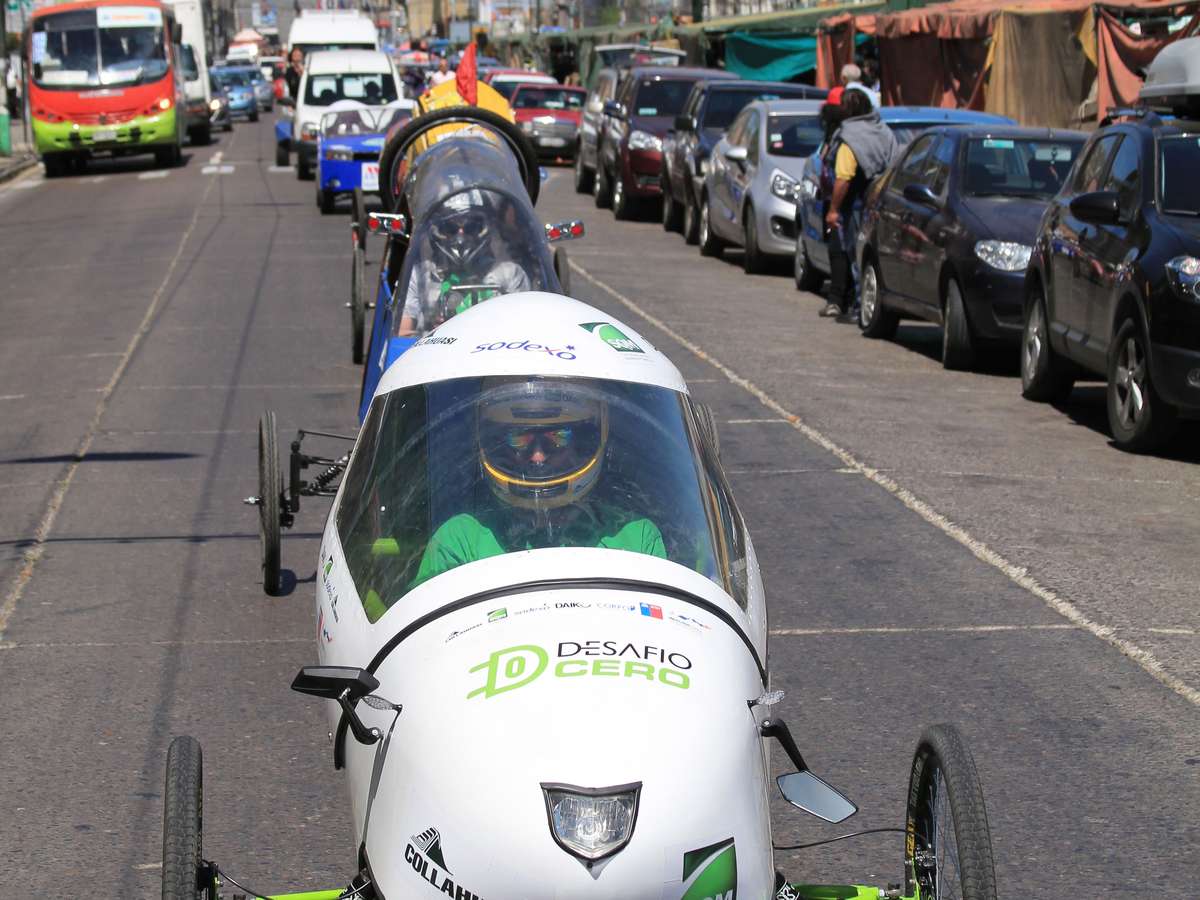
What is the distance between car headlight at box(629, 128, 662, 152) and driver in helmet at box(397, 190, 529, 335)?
16868 mm

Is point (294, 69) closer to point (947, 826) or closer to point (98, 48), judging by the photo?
point (98, 48)

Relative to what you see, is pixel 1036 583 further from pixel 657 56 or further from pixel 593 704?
pixel 657 56

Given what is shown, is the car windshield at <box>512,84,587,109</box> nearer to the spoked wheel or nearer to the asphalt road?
the asphalt road

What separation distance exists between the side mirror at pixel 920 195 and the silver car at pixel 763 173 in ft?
17.2

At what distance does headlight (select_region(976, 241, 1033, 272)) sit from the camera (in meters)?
13.8

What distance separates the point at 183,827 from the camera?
12.7 ft

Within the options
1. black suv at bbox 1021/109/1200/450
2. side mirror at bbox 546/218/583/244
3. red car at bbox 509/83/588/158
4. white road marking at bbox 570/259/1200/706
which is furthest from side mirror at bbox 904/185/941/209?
red car at bbox 509/83/588/158

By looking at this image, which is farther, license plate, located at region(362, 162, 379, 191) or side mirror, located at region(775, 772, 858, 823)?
license plate, located at region(362, 162, 379, 191)

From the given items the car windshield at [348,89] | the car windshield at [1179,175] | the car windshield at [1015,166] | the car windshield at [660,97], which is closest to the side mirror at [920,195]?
the car windshield at [1015,166]

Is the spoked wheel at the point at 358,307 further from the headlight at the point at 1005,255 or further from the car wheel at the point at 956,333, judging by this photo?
the headlight at the point at 1005,255

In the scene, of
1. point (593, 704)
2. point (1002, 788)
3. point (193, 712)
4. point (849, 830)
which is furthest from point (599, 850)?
point (193, 712)

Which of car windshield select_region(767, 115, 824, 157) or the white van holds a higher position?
car windshield select_region(767, 115, 824, 157)

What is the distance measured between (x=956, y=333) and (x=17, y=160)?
32049 mm

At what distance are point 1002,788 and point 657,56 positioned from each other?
131 ft
